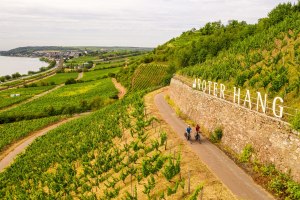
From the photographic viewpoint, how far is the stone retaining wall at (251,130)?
733 inches

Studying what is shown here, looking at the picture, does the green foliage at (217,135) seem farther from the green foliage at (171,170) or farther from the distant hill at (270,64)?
the green foliage at (171,170)

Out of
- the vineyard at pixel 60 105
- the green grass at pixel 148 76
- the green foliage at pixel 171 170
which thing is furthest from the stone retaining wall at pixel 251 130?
the green grass at pixel 148 76

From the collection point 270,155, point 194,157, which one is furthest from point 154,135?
point 270,155

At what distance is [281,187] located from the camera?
18266mm

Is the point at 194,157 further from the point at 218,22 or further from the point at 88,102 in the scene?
Result: the point at 218,22

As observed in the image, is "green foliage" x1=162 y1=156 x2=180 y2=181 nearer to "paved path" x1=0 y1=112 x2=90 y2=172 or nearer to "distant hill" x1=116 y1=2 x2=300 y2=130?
"distant hill" x1=116 y1=2 x2=300 y2=130

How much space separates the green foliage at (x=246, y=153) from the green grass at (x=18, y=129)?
4376 cm

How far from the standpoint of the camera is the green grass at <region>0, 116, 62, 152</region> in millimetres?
56031

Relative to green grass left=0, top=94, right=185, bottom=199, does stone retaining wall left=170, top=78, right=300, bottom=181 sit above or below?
above

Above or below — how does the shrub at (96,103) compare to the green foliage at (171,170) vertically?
below

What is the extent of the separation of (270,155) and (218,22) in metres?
107

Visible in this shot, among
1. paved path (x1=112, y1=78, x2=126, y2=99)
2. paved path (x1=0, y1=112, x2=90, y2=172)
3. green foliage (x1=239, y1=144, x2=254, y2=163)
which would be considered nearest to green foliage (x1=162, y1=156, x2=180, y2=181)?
green foliage (x1=239, y1=144, x2=254, y2=163)

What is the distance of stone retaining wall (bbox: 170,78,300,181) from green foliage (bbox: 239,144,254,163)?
0.32 m

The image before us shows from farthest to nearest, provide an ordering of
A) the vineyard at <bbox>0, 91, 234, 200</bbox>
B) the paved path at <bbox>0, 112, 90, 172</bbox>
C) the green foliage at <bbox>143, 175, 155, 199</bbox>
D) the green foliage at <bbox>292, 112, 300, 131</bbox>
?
the paved path at <bbox>0, 112, 90, 172</bbox>
the vineyard at <bbox>0, 91, 234, 200</bbox>
the green foliage at <bbox>143, 175, 155, 199</bbox>
the green foliage at <bbox>292, 112, 300, 131</bbox>
